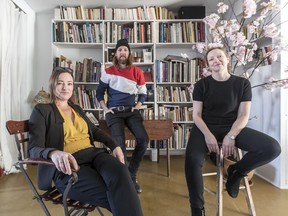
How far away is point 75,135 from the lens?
1513 mm

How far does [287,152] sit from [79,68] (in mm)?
2925

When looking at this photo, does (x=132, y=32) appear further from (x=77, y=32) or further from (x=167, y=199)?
(x=167, y=199)

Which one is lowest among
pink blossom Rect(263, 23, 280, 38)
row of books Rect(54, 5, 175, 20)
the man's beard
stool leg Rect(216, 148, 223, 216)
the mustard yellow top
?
stool leg Rect(216, 148, 223, 216)

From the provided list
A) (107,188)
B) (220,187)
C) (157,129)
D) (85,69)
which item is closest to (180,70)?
(157,129)

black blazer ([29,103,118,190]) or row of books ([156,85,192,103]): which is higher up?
row of books ([156,85,192,103])

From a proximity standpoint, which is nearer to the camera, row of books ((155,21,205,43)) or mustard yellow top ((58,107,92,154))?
mustard yellow top ((58,107,92,154))

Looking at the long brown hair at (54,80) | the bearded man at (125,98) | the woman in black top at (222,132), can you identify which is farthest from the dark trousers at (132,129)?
the long brown hair at (54,80)

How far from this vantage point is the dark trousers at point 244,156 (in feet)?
5.35

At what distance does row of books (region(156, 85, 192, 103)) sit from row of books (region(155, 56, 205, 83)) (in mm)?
141

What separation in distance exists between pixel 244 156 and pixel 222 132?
0.22 metres

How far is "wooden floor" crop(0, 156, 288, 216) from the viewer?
2002 millimetres

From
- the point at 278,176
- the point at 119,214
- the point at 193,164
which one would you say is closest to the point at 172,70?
the point at 278,176

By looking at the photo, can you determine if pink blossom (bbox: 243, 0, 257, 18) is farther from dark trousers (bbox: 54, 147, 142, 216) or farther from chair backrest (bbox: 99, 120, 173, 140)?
dark trousers (bbox: 54, 147, 142, 216)

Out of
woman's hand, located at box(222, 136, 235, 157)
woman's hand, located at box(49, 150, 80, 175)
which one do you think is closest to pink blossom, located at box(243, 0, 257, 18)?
woman's hand, located at box(222, 136, 235, 157)
